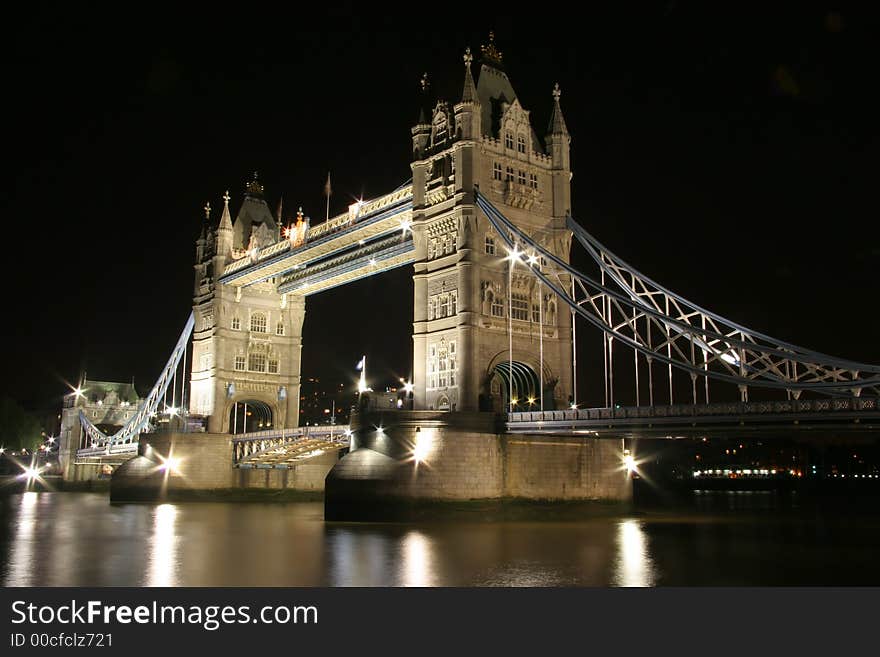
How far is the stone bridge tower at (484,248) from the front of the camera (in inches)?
1627

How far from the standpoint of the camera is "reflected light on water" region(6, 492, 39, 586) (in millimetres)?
22766

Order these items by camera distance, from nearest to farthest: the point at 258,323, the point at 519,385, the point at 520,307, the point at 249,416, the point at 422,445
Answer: the point at 422,445 → the point at 520,307 → the point at 519,385 → the point at 258,323 → the point at 249,416

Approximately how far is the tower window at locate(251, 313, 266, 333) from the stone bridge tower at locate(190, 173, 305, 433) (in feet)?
0.22

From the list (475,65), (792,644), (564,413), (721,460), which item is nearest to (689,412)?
(564,413)

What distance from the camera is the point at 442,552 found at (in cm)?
2658

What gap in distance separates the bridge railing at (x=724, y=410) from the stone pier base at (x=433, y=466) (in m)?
2.13

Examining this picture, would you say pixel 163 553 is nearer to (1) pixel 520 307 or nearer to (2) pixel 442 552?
(2) pixel 442 552

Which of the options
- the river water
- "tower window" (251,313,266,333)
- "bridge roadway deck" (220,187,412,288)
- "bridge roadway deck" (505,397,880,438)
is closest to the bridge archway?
"bridge roadway deck" (505,397,880,438)

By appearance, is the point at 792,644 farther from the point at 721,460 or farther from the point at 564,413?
the point at 721,460

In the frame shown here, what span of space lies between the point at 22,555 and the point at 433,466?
49.6 ft

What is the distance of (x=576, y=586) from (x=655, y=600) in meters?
2.76

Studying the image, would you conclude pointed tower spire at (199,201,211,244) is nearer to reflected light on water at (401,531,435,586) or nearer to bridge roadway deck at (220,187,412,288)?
bridge roadway deck at (220,187,412,288)

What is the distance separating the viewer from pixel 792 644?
14.8 metres

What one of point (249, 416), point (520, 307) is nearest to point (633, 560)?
point (520, 307)
